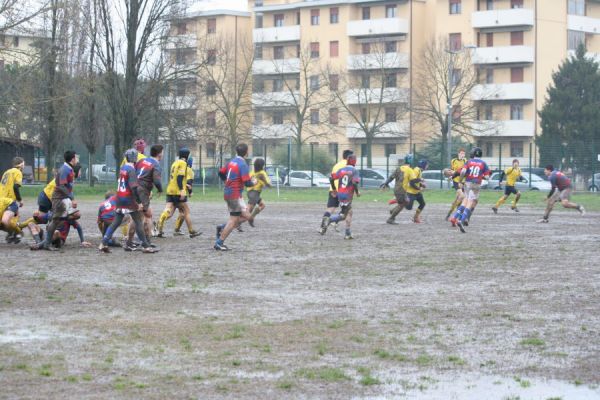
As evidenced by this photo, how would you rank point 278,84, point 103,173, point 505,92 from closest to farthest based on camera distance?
point 103,173, point 505,92, point 278,84

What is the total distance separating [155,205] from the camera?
37438 millimetres

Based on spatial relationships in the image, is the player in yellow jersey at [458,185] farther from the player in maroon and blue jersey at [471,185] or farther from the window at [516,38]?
the window at [516,38]

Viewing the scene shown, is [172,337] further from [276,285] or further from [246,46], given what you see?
[246,46]

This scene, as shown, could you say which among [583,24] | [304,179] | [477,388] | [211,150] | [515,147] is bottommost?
[477,388]

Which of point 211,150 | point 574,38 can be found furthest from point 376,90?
point 211,150

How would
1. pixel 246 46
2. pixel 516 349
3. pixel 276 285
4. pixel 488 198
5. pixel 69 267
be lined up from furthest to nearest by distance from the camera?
1. pixel 246 46
2. pixel 488 198
3. pixel 69 267
4. pixel 276 285
5. pixel 516 349

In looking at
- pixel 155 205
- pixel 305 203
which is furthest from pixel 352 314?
pixel 305 203

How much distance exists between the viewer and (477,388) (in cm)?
823

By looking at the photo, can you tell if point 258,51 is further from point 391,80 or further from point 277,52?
point 391,80

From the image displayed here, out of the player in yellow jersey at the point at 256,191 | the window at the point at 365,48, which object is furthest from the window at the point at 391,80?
the player in yellow jersey at the point at 256,191

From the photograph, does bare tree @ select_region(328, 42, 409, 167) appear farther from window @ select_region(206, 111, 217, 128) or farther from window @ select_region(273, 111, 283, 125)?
window @ select_region(206, 111, 217, 128)

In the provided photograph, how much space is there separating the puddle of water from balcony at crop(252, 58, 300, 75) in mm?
81230

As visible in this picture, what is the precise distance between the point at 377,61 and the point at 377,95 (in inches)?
101

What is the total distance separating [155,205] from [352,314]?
2621 centimetres
